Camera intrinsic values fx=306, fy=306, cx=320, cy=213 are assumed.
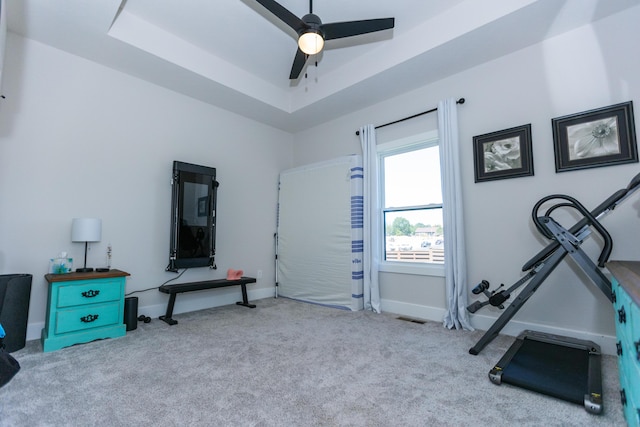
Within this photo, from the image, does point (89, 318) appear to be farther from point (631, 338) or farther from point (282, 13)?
point (631, 338)

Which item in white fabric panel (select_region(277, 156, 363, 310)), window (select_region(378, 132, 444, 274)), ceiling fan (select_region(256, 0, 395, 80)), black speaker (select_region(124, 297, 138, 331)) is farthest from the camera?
white fabric panel (select_region(277, 156, 363, 310))

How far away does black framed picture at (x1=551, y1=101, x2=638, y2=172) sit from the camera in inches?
93.7

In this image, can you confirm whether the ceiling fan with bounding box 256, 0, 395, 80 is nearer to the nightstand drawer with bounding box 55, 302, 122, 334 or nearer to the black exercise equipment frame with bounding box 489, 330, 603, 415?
the black exercise equipment frame with bounding box 489, 330, 603, 415

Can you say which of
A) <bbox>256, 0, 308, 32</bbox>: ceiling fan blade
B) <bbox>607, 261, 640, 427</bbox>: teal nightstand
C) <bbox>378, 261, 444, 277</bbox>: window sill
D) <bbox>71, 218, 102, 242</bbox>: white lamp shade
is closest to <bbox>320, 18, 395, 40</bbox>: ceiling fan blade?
<bbox>256, 0, 308, 32</bbox>: ceiling fan blade

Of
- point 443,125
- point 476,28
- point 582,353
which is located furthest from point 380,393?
point 476,28

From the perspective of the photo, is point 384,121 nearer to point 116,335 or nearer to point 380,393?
point 380,393

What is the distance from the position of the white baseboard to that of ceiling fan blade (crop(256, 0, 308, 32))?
299 cm

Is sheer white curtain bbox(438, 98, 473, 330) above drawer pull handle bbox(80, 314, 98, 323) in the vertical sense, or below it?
above

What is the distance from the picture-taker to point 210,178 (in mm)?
3902

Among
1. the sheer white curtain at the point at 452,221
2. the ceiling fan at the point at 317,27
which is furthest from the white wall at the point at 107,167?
the sheer white curtain at the point at 452,221

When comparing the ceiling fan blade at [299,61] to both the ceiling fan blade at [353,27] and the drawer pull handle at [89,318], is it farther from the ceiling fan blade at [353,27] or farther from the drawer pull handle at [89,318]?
the drawer pull handle at [89,318]

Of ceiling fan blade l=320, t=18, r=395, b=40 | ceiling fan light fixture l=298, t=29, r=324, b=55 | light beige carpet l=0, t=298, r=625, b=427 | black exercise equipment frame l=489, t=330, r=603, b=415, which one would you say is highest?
ceiling fan blade l=320, t=18, r=395, b=40

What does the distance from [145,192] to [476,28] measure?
3715mm

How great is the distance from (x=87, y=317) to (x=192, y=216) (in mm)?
1454
